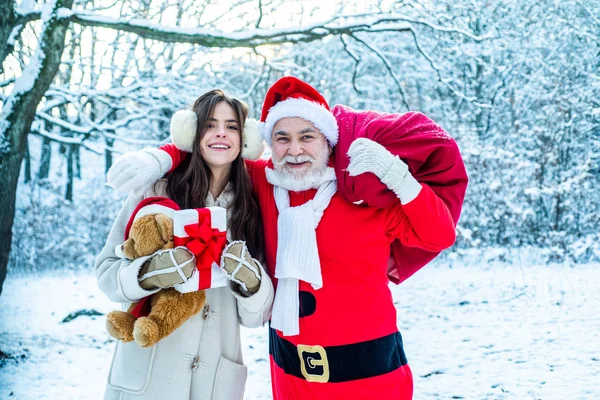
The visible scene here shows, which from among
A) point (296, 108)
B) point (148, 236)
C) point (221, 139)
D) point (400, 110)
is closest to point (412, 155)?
point (296, 108)

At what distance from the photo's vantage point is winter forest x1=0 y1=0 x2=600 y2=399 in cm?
398

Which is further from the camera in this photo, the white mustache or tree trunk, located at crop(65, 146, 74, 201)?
tree trunk, located at crop(65, 146, 74, 201)

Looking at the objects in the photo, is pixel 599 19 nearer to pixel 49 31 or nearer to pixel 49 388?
pixel 49 31

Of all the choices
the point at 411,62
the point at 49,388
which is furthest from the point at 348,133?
the point at 411,62

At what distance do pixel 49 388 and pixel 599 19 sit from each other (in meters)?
9.57

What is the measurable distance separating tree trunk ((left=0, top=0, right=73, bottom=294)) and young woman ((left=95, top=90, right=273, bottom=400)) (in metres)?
2.33

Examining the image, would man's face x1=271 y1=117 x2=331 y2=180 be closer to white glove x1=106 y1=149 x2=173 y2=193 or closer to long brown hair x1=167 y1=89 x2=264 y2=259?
long brown hair x1=167 y1=89 x2=264 y2=259

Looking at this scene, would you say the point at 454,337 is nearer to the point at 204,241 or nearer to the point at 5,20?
the point at 204,241

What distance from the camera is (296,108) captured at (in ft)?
7.21

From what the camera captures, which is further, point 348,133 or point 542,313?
point 542,313

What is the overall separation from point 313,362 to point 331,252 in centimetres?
45

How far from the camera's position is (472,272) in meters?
7.28

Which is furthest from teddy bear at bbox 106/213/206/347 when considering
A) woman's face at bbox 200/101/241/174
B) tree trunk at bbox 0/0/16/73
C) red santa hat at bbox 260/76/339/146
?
tree trunk at bbox 0/0/16/73

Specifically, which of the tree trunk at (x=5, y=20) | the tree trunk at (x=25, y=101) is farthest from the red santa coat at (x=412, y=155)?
the tree trunk at (x=5, y=20)
